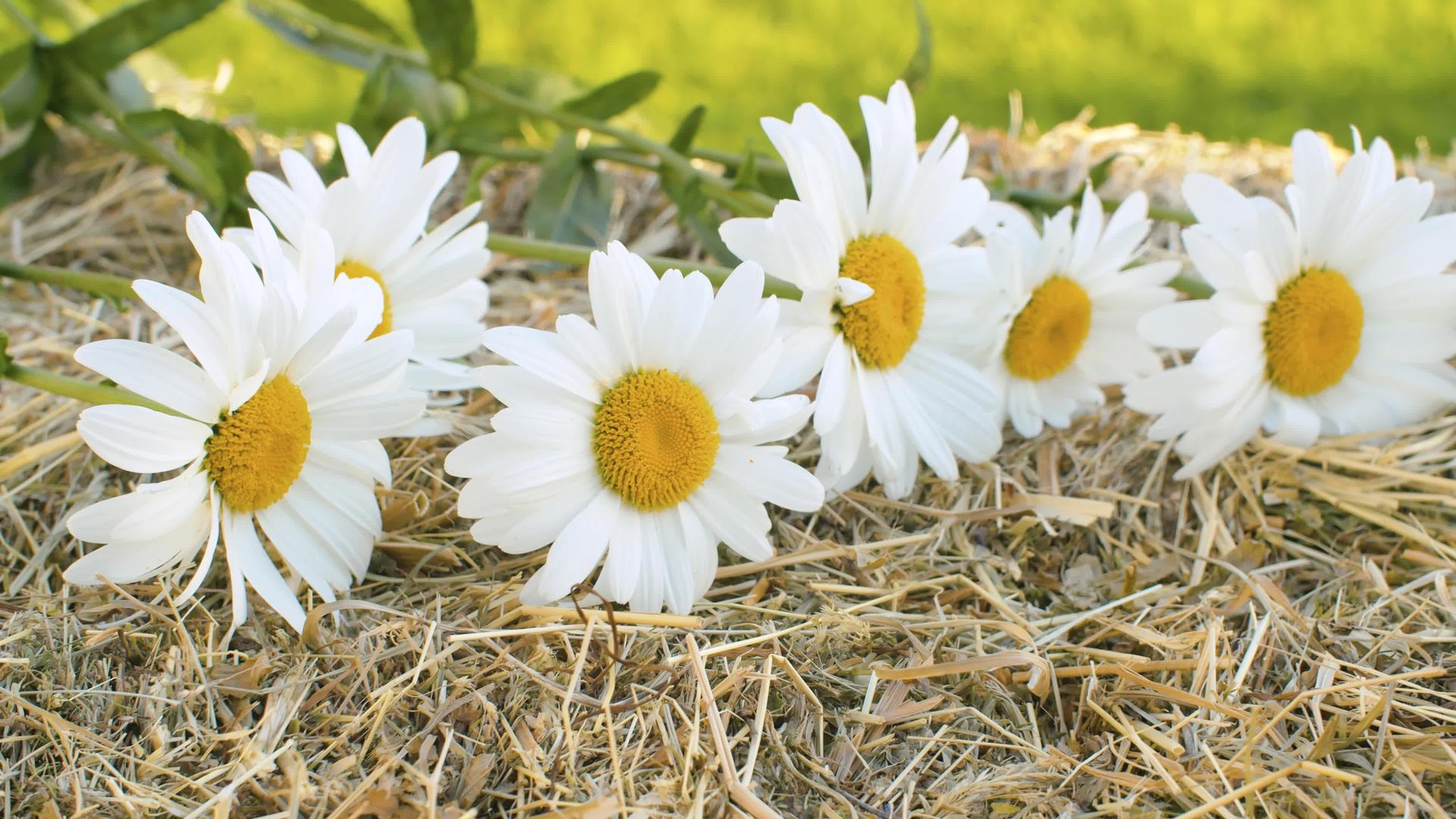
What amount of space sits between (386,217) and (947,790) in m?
0.69

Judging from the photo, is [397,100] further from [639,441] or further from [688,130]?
[639,441]

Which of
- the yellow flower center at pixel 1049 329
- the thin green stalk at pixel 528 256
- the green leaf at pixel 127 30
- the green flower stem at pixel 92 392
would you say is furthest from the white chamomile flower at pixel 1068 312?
the green leaf at pixel 127 30

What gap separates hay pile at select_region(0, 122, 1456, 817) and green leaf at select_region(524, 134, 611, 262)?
0.34 metres

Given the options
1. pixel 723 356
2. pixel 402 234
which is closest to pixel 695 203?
pixel 402 234

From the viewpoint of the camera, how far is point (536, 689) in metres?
0.87

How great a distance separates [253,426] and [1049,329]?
75 cm

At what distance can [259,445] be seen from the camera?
0.82m

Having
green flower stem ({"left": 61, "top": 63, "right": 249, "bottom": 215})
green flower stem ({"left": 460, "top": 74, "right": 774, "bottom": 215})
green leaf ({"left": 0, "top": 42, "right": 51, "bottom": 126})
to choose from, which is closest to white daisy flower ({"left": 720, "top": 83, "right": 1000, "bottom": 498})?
green flower stem ({"left": 460, "top": 74, "right": 774, "bottom": 215})

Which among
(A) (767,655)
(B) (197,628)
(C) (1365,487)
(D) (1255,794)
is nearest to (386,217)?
(B) (197,628)

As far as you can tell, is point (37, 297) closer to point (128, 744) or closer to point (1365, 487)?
point (128, 744)

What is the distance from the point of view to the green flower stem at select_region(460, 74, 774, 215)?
1262 mm

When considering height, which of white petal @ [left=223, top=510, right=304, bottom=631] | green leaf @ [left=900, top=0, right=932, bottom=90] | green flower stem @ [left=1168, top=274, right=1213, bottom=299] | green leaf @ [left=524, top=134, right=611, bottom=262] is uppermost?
green leaf @ [left=900, top=0, right=932, bottom=90]

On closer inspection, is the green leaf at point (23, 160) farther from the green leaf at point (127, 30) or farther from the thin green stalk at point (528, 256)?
the thin green stalk at point (528, 256)

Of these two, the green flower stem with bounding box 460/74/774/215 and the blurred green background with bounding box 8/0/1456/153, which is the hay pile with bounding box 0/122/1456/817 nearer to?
the green flower stem with bounding box 460/74/774/215
